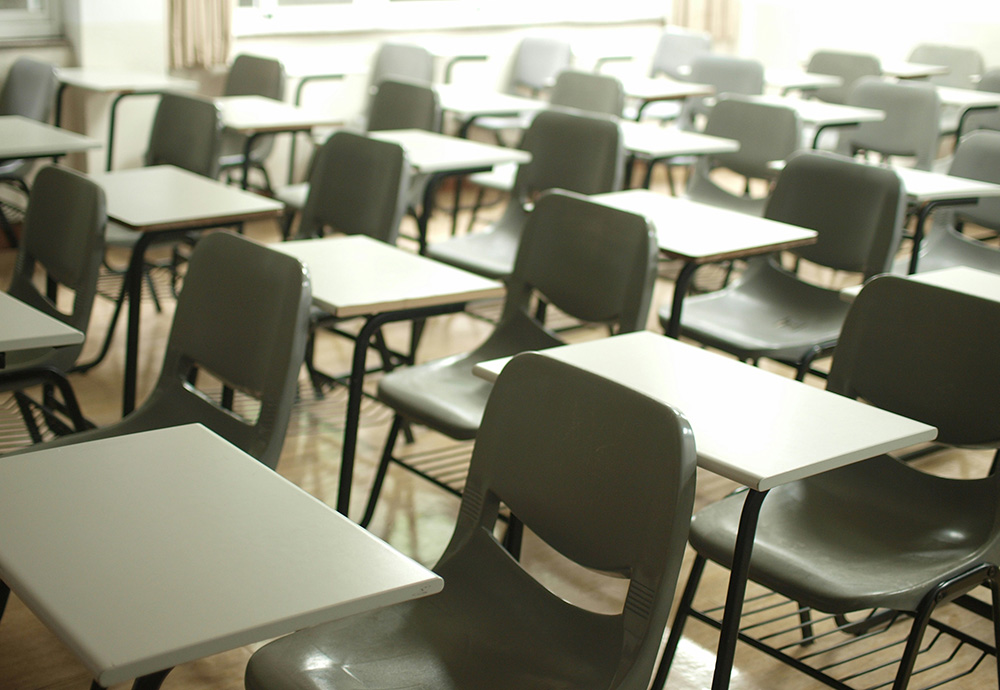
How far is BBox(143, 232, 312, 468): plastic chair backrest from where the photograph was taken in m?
2.10

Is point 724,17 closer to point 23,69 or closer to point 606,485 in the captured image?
point 23,69

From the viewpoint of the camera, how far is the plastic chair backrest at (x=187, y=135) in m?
4.04

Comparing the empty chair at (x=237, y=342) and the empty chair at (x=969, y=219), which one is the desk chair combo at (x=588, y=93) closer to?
the empty chair at (x=969, y=219)

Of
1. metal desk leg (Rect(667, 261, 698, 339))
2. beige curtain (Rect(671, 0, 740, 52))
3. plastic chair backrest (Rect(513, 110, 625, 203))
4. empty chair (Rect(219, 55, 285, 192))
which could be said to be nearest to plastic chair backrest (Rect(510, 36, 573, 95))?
beige curtain (Rect(671, 0, 740, 52))

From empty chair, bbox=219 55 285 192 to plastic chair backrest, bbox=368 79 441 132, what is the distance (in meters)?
0.61

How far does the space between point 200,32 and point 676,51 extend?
3317 millimetres

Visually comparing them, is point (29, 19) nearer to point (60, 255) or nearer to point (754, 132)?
point (60, 255)

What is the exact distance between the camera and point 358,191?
135 inches

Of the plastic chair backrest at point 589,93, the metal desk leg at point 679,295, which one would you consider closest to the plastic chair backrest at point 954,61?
the plastic chair backrest at point 589,93

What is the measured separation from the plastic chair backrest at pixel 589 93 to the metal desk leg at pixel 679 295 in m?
2.49

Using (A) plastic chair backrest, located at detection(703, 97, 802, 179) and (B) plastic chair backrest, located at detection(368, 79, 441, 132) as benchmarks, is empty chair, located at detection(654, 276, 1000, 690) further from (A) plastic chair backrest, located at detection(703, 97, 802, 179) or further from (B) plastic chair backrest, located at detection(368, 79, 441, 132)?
(B) plastic chair backrest, located at detection(368, 79, 441, 132)

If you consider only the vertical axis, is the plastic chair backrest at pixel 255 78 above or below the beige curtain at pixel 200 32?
below

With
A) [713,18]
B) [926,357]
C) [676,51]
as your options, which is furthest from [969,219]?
[713,18]

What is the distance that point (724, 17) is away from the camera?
28.0 feet
